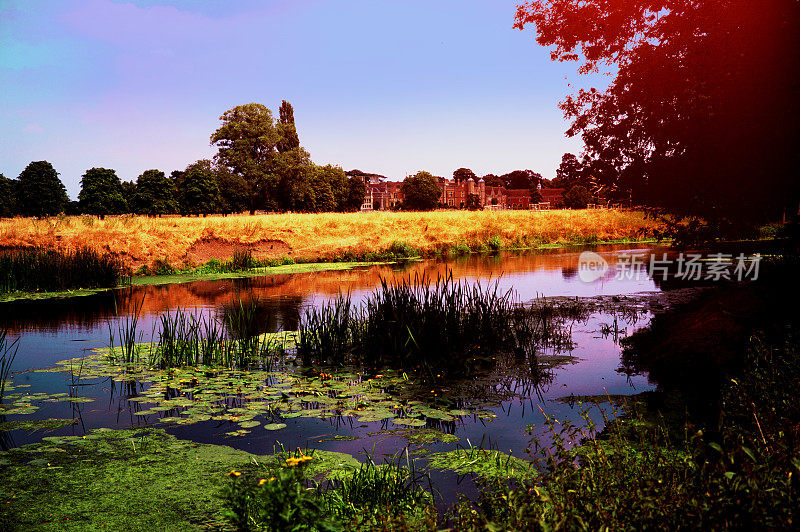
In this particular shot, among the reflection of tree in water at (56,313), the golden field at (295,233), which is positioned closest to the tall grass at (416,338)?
the reflection of tree in water at (56,313)

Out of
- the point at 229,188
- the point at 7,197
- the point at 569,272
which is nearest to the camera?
the point at 569,272

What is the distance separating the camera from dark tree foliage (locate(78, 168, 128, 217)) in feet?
235

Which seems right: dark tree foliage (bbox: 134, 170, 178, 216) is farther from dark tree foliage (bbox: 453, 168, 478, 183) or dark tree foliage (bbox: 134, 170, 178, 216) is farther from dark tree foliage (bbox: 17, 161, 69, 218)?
dark tree foliage (bbox: 453, 168, 478, 183)

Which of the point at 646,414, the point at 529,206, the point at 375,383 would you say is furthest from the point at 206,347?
the point at 529,206

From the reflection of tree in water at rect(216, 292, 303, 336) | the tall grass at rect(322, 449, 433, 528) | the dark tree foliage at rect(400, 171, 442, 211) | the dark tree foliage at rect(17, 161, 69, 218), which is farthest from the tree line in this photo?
the tall grass at rect(322, 449, 433, 528)

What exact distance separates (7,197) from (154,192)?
2033 cm

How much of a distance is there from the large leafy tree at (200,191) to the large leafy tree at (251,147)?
2.81 metres

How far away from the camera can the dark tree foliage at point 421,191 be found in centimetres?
10394

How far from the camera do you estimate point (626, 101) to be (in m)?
11.0

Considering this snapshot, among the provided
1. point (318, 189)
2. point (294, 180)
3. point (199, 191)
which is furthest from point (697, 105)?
point (318, 189)

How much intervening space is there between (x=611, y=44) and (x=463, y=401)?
9.29 meters

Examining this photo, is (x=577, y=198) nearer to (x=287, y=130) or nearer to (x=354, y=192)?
(x=354, y=192)

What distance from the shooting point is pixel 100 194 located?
71.8m

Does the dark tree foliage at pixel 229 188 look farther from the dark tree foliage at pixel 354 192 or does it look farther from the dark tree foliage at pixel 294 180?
the dark tree foliage at pixel 354 192
